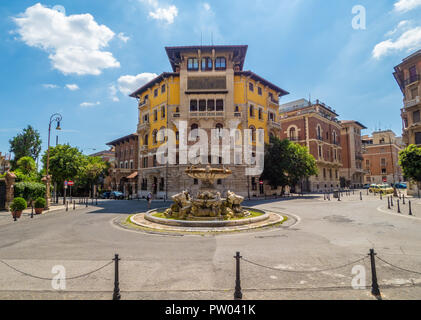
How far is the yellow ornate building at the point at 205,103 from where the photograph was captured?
30781mm

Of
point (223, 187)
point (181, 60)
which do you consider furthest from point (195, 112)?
point (223, 187)

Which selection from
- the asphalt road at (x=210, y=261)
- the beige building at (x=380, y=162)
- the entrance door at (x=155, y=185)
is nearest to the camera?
the asphalt road at (x=210, y=261)

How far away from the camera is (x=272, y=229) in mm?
10508

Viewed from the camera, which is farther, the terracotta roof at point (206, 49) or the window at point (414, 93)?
the window at point (414, 93)

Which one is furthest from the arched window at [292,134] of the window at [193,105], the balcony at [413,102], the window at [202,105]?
the window at [193,105]

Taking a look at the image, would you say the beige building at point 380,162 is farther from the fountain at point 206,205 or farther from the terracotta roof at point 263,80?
the fountain at point 206,205

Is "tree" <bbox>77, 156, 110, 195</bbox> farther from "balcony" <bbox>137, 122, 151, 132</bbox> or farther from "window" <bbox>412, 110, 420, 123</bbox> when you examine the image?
"window" <bbox>412, 110, 420, 123</bbox>

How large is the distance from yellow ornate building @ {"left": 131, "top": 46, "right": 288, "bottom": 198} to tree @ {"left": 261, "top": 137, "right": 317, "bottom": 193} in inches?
97.1

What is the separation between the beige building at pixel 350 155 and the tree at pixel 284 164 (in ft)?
107

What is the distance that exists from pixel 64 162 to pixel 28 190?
626 centimetres

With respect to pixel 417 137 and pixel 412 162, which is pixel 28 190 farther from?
pixel 417 137

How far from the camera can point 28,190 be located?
21.3 m

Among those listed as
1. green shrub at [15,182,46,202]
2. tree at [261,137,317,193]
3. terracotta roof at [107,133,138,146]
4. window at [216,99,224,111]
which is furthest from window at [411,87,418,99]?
green shrub at [15,182,46,202]
